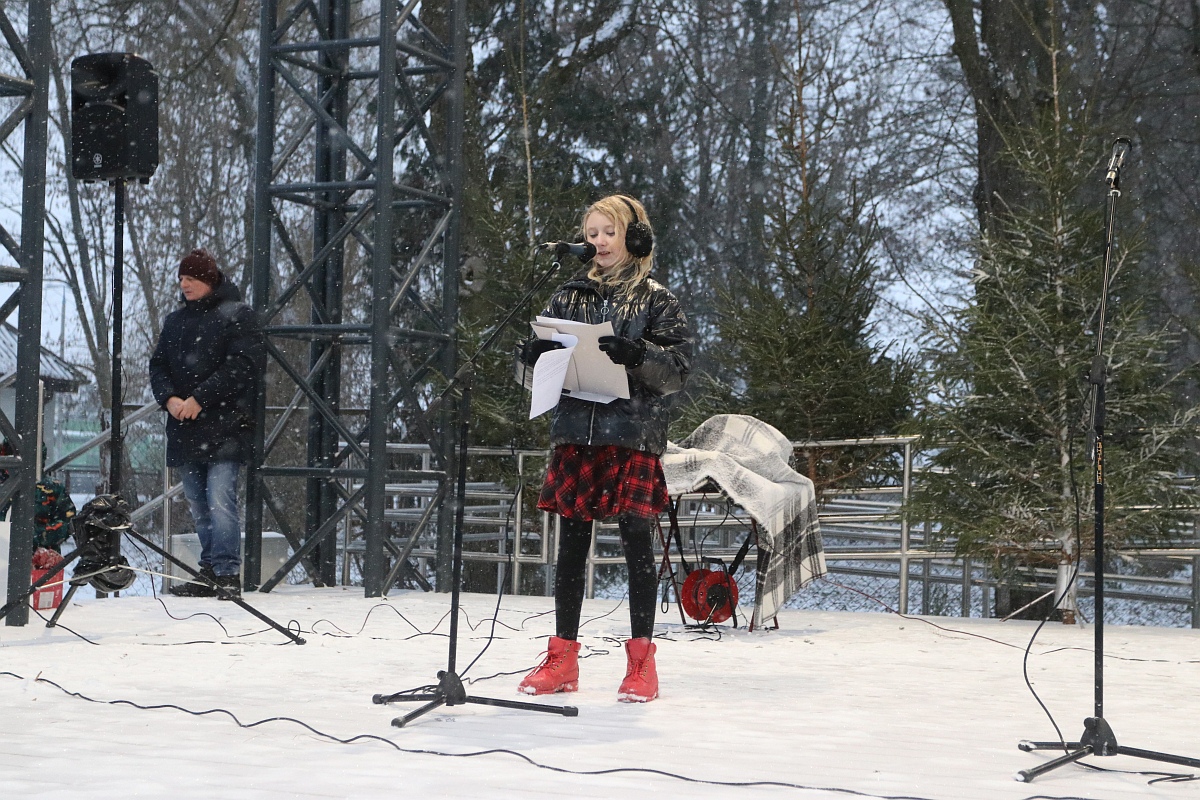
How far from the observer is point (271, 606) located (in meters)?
6.15

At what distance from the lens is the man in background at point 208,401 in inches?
250

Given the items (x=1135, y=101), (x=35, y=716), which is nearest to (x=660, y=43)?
(x=1135, y=101)

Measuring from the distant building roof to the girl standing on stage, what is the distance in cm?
1255

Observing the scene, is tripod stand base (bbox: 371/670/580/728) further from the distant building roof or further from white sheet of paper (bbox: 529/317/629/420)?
the distant building roof

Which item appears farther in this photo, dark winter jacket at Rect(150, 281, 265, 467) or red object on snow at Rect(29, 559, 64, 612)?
dark winter jacket at Rect(150, 281, 265, 467)

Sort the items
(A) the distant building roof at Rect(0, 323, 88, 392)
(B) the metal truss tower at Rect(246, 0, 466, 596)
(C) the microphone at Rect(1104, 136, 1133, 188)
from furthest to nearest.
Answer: (A) the distant building roof at Rect(0, 323, 88, 392)
(B) the metal truss tower at Rect(246, 0, 466, 596)
(C) the microphone at Rect(1104, 136, 1133, 188)

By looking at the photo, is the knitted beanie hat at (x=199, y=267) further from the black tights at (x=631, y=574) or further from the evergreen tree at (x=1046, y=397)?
the evergreen tree at (x=1046, y=397)

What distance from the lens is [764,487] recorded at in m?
5.48

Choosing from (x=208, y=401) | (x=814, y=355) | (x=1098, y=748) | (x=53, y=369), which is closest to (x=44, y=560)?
(x=208, y=401)

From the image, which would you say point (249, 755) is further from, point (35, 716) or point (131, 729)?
point (35, 716)

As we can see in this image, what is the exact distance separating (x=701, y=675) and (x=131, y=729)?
6.05 feet

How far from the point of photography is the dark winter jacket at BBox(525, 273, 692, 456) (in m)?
3.54

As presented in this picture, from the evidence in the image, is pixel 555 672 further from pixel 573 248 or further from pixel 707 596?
pixel 707 596

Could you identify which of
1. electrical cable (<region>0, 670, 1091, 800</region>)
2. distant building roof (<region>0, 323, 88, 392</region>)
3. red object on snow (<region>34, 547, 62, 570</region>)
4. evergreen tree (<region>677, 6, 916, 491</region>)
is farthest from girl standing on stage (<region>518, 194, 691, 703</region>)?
distant building roof (<region>0, 323, 88, 392</region>)
